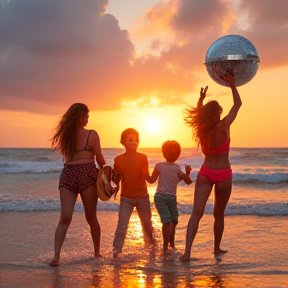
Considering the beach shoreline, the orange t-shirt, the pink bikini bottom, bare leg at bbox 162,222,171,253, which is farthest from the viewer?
bare leg at bbox 162,222,171,253

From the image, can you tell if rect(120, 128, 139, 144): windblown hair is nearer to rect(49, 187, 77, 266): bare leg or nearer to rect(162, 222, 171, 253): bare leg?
rect(49, 187, 77, 266): bare leg

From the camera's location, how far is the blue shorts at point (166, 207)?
20.0 ft

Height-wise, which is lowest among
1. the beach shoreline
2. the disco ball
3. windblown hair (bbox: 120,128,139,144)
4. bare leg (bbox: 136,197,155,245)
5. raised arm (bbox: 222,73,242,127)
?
the beach shoreline

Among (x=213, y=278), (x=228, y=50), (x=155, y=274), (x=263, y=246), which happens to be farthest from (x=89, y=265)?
(x=228, y=50)

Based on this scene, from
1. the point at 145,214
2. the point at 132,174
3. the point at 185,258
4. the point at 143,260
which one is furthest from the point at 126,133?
the point at 185,258

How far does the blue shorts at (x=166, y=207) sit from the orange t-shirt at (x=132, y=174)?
1.01 feet

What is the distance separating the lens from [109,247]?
22.3ft

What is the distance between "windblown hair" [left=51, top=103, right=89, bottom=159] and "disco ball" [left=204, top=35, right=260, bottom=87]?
5.38 ft

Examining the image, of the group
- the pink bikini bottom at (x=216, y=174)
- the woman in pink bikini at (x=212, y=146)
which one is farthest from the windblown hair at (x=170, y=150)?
the pink bikini bottom at (x=216, y=174)

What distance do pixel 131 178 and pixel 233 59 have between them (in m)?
1.90

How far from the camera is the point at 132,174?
582cm

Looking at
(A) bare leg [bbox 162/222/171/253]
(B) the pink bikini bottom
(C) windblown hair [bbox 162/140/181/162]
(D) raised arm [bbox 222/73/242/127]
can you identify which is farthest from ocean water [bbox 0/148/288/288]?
(D) raised arm [bbox 222/73/242/127]

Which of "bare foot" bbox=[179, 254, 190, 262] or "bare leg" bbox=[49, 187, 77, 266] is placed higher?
"bare leg" bbox=[49, 187, 77, 266]

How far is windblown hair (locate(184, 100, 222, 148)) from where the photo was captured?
548 centimetres
